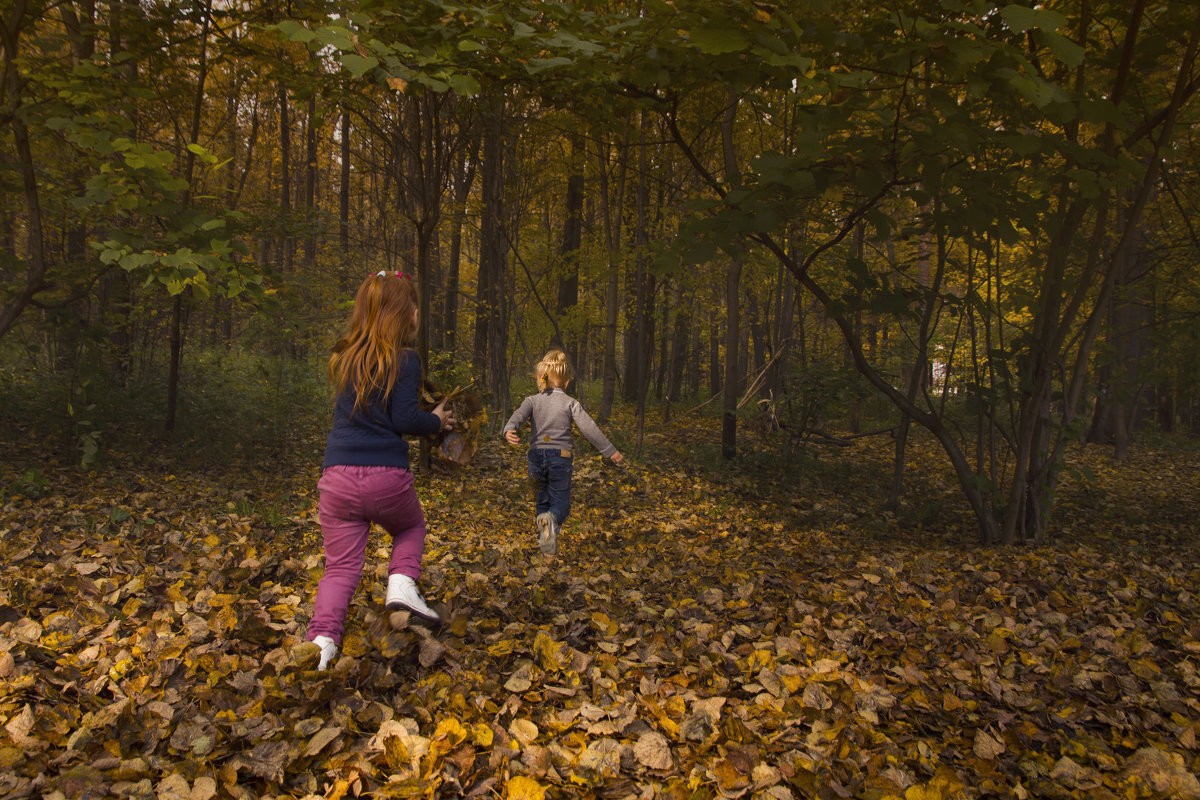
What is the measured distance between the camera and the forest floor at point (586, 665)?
6.98ft

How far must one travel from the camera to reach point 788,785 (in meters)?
2.16

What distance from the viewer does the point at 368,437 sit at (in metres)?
2.86

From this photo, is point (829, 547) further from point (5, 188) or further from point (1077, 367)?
point (5, 188)

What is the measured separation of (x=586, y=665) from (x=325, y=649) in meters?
1.18

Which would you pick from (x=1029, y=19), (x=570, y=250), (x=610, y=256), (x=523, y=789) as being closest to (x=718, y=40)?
(x=1029, y=19)

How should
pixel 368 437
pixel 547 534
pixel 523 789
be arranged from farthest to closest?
pixel 547 534 < pixel 368 437 < pixel 523 789

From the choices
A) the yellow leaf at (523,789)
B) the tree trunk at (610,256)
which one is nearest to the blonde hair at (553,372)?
the yellow leaf at (523,789)

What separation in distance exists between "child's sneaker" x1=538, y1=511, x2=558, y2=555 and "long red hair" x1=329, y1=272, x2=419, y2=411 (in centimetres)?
236

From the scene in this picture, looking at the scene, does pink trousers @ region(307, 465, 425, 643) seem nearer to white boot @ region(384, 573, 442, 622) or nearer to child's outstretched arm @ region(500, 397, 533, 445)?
white boot @ region(384, 573, 442, 622)

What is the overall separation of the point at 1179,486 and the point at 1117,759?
9845 mm

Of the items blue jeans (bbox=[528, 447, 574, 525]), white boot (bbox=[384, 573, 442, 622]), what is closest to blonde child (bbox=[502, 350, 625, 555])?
blue jeans (bbox=[528, 447, 574, 525])

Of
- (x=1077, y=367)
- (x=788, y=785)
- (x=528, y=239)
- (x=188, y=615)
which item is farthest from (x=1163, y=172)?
(x=528, y=239)

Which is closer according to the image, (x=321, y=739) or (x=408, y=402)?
(x=321, y=739)

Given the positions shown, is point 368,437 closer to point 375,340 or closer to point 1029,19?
point 375,340
